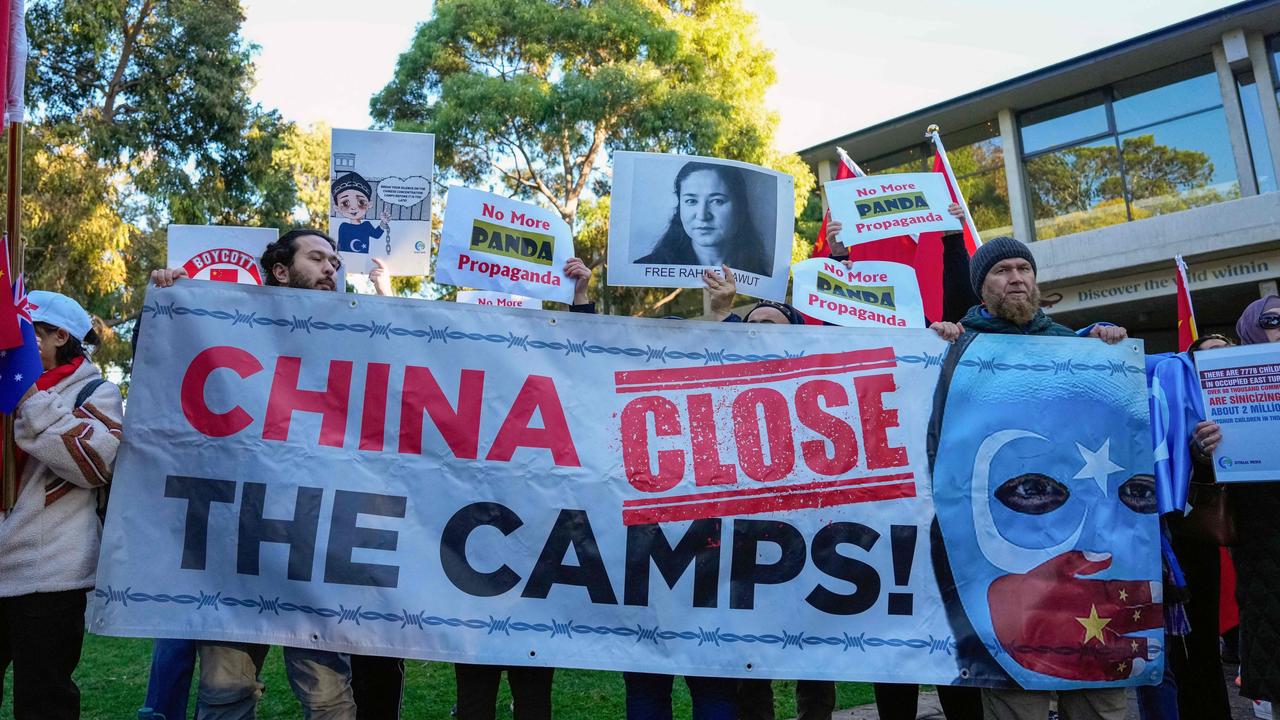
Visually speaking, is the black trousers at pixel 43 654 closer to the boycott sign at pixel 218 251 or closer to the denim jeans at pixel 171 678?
the denim jeans at pixel 171 678

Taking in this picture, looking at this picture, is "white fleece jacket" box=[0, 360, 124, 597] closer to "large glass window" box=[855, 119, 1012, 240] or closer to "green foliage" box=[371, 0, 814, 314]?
"green foliage" box=[371, 0, 814, 314]

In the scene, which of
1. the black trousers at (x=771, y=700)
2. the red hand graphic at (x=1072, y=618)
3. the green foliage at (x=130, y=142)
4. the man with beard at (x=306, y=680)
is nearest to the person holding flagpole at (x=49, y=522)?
the man with beard at (x=306, y=680)

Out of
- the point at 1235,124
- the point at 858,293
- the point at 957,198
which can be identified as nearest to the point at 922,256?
the point at 957,198

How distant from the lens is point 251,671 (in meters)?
3.13

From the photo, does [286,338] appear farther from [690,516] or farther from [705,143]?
[705,143]

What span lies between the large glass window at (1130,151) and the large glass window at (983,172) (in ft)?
1.75

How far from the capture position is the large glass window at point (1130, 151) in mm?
14570

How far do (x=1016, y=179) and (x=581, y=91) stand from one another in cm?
853

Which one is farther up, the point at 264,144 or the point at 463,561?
the point at 264,144

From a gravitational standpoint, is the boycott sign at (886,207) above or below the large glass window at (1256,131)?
below

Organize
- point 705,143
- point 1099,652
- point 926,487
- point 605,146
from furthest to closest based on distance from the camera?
point 605,146 → point 705,143 → point 926,487 → point 1099,652

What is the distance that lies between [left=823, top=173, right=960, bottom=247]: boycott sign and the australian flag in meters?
3.58

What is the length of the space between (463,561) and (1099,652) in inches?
87.9

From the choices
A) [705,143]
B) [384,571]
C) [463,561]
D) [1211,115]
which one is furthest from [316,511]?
[1211,115]
